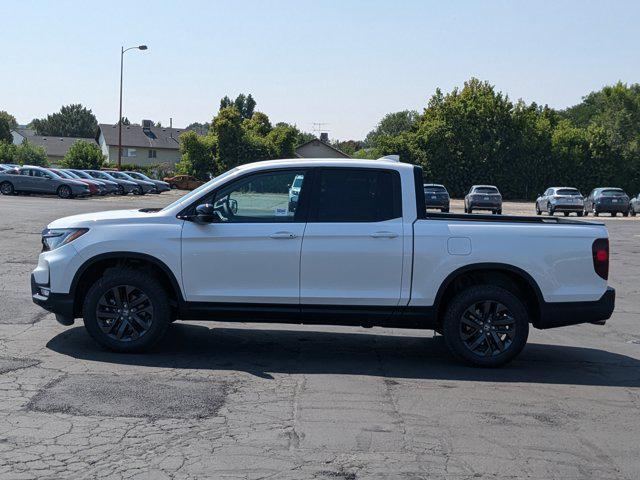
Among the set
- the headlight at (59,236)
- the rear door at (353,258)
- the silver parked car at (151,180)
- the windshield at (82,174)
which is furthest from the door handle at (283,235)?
the silver parked car at (151,180)

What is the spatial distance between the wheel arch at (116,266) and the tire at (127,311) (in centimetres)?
12

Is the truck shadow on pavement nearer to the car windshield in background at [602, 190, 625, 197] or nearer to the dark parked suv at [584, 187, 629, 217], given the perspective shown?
the dark parked suv at [584, 187, 629, 217]

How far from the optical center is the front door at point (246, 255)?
7.54 m

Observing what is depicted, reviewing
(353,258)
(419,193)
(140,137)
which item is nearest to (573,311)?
(419,193)

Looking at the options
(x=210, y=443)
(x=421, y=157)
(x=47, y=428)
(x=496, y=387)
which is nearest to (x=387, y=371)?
(x=496, y=387)

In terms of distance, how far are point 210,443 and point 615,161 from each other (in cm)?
7049

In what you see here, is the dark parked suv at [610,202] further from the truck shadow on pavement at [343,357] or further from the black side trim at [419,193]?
the black side trim at [419,193]

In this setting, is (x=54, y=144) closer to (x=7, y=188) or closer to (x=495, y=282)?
(x=7, y=188)

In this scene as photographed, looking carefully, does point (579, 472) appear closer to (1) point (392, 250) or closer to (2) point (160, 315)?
(1) point (392, 250)

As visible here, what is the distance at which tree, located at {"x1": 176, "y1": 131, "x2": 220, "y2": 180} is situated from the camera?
74625 mm

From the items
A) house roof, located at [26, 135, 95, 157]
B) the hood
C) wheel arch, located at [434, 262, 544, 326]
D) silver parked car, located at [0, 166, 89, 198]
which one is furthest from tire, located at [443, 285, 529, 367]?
house roof, located at [26, 135, 95, 157]

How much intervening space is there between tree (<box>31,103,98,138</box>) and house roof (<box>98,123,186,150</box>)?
40360 mm

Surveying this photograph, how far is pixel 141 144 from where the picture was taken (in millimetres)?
100688

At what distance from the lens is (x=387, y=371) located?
7.47 meters
